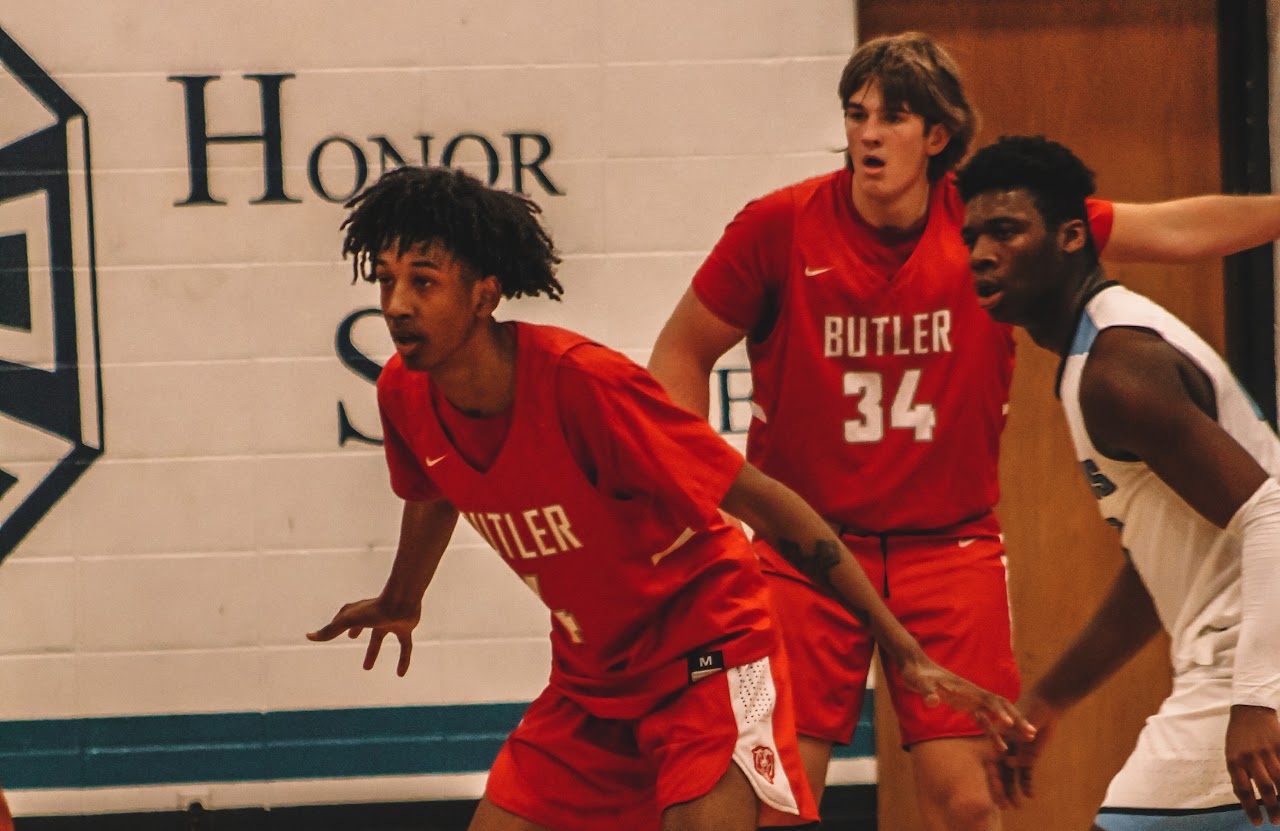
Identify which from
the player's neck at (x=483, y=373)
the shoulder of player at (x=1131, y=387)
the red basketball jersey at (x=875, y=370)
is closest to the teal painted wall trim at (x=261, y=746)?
the red basketball jersey at (x=875, y=370)

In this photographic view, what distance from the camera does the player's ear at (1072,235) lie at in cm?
265

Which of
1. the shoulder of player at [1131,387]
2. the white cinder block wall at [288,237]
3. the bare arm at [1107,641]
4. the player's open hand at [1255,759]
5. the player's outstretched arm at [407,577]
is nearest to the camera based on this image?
the player's open hand at [1255,759]

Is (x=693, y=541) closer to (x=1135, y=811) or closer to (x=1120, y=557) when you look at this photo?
(x=1135, y=811)

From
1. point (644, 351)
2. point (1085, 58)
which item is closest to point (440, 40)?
point (644, 351)

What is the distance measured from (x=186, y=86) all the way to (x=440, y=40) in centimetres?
76

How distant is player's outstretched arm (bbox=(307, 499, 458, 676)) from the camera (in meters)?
3.15

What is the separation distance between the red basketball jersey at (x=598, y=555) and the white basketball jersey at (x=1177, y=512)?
65cm

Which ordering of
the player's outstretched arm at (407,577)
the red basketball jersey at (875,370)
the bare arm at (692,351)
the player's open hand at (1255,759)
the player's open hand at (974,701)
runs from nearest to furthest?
the player's open hand at (1255,759), the player's open hand at (974,701), the player's outstretched arm at (407,577), the red basketball jersey at (875,370), the bare arm at (692,351)

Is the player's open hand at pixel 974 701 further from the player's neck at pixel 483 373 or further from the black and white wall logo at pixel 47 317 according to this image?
the black and white wall logo at pixel 47 317

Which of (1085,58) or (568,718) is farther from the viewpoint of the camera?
(1085,58)

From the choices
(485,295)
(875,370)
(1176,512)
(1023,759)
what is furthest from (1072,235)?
(485,295)

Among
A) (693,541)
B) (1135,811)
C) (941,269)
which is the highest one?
(941,269)

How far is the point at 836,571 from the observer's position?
8.89 feet

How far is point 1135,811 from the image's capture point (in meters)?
2.35
